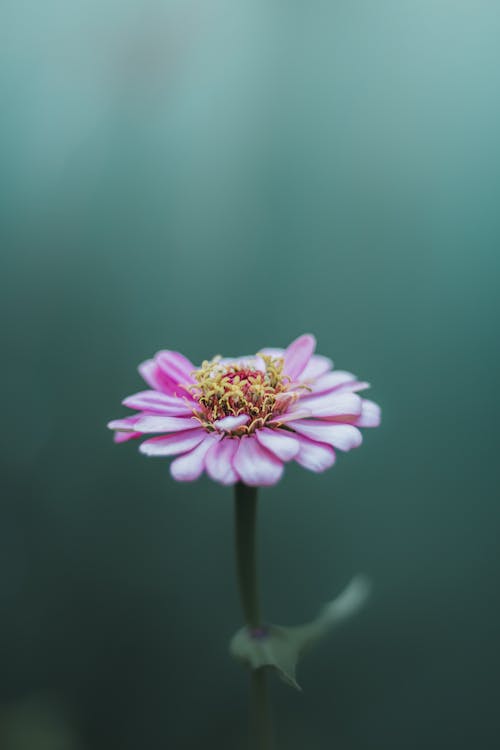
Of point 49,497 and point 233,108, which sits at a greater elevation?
point 233,108

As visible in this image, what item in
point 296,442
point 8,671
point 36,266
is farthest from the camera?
point 36,266

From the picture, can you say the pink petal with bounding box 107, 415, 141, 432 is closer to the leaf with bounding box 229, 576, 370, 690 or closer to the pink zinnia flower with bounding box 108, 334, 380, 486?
the pink zinnia flower with bounding box 108, 334, 380, 486

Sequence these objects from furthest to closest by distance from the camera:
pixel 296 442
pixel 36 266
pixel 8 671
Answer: pixel 36 266 < pixel 8 671 < pixel 296 442

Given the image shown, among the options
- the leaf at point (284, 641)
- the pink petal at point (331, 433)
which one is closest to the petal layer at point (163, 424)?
the pink petal at point (331, 433)

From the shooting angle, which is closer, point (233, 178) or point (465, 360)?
point (465, 360)

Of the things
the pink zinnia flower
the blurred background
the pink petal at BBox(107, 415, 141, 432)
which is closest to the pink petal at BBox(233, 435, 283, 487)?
the pink zinnia flower

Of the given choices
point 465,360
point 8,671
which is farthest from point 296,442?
point 8,671

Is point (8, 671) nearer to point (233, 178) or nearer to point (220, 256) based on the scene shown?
point (220, 256)

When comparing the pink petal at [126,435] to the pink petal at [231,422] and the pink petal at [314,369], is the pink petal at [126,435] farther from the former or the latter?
the pink petal at [314,369]
